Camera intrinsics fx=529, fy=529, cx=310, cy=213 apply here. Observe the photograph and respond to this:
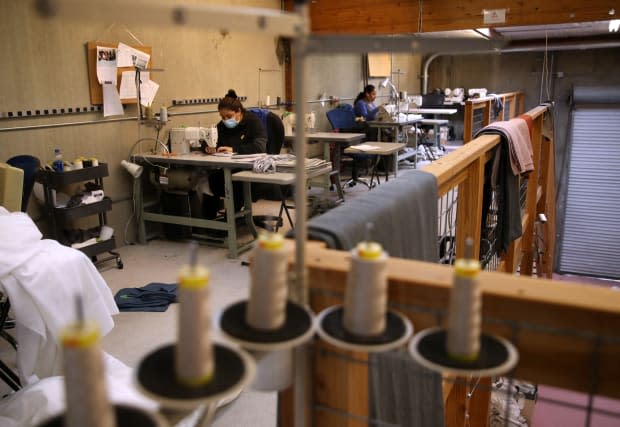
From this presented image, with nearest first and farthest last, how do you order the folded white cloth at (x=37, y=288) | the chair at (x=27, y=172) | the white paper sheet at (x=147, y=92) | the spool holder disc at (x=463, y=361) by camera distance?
the spool holder disc at (x=463, y=361) → the folded white cloth at (x=37, y=288) → the chair at (x=27, y=172) → the white paper sheet at (x=147, y=92)

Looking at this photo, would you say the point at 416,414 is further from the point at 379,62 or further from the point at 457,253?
the point at 379,62

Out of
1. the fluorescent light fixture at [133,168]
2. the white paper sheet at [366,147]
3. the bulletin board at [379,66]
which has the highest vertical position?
the bulletin board at [379,66]

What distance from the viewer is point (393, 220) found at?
4.41 feet

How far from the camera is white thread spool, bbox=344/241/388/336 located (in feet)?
2.73

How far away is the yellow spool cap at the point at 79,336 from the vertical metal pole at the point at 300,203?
36 cm

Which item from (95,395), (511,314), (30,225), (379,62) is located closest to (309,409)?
(511,314)

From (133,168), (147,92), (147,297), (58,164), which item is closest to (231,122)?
(147,92)

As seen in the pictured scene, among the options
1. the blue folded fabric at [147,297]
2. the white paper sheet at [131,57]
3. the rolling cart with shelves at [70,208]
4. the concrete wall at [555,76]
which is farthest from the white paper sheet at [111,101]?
the concrete wall at [555,76]

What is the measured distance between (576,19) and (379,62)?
15.1ft

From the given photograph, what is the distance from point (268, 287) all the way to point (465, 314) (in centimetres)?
30

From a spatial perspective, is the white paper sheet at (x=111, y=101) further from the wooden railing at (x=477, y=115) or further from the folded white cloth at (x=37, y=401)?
the folded white cloth at (x=37, y=401)

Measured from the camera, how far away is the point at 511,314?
89 centimetres

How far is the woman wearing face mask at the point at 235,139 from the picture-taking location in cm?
503

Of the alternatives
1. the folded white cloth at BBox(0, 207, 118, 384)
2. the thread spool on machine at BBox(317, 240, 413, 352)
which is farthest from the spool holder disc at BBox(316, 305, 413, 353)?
the folded white cloth at BBox(0, 207, 118, 384)
